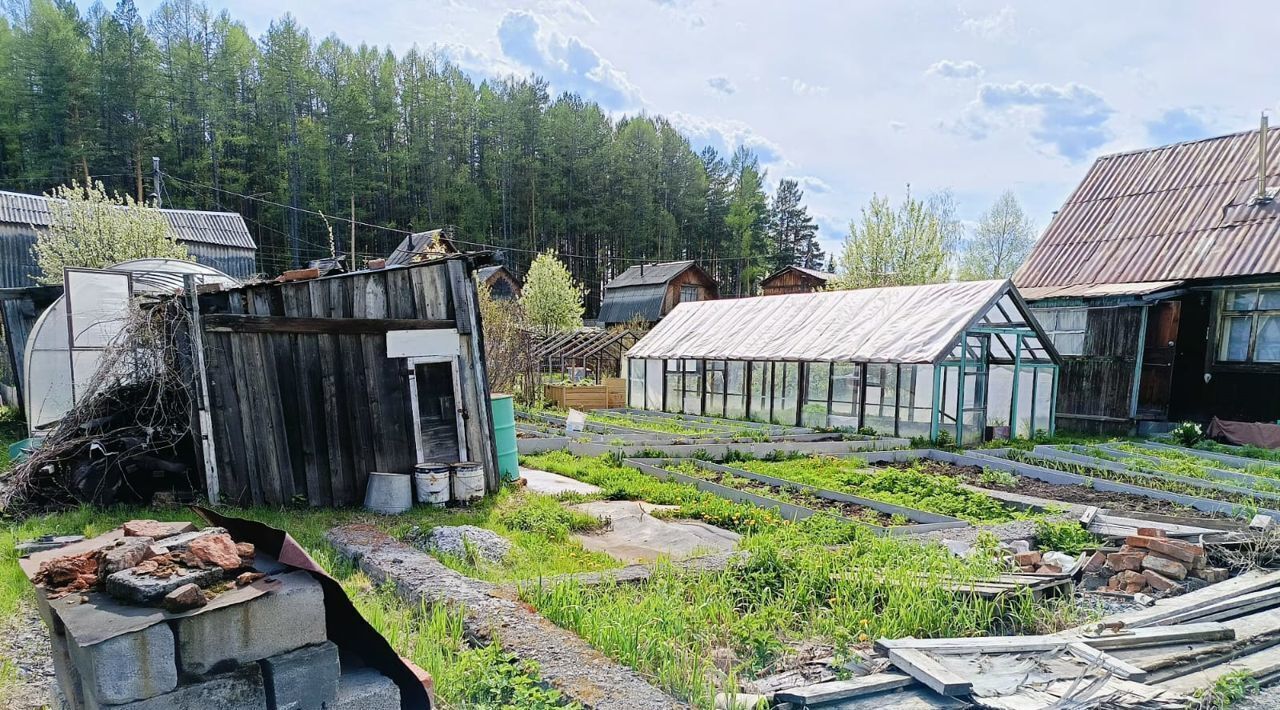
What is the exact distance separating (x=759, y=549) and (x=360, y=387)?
4.55 metres

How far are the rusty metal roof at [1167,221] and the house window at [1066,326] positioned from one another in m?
0.99

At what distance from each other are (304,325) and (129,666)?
5.33 m

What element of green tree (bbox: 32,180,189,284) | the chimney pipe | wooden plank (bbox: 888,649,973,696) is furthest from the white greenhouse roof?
green tree (bbox: 32,180,189,284)

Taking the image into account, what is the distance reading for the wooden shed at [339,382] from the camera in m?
6.91

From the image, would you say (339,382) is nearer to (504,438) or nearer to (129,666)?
(504,438)

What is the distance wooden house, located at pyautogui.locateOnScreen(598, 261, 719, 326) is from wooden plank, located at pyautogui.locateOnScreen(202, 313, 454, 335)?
3032 centimetres

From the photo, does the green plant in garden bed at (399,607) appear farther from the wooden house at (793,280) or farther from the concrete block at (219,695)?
the wooden house at (793,280)

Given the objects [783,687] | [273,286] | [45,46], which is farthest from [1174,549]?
[45,46]

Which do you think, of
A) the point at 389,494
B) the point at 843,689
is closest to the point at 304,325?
the point at 389,494

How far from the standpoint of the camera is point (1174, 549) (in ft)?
17.8

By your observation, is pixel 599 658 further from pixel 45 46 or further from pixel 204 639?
pixel 45 46

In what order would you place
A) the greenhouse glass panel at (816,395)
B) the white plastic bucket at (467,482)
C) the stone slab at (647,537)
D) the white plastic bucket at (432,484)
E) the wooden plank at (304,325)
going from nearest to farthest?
1. the stone slab at (647,537)
2. the wooden plank at (304,325)
3. the white plastic bucket at (432,484)
4. the white plastic bucket at (467,482)
5. the greenhouse glass panel at (816,395)

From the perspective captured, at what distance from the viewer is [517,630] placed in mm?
3562

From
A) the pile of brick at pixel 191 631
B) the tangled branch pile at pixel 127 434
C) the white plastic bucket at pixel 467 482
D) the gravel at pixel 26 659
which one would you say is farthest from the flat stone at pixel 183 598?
the tangled branch pile at pixel 127 434
